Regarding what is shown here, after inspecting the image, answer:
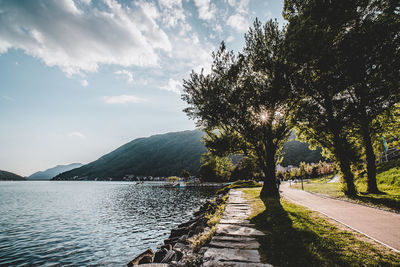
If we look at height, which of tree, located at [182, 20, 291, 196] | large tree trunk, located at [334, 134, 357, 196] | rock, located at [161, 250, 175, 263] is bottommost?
rock, located at [161, 250, 175, 263]

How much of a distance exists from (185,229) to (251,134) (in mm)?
11686

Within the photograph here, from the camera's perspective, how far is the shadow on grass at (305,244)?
203 inches

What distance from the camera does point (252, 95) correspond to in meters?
19.0

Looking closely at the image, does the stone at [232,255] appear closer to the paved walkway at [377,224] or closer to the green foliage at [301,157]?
the paved walkway at [377,224]

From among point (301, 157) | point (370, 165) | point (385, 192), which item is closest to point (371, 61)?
point (370, 165)

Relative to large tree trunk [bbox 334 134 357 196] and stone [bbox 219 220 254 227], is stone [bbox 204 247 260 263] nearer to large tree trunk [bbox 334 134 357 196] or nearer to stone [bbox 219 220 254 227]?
stone [bbox 219 220 254 227]

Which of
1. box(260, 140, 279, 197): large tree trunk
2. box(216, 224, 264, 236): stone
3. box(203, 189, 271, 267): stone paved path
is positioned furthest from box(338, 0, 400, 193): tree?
box(203, 189, 271, 267): stone paved path

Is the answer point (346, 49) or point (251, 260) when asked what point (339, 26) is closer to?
point (346, 49)

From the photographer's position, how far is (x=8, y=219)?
2352 centimetres

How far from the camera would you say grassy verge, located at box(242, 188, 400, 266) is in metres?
5.10

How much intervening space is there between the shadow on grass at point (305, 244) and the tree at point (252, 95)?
11787 mm

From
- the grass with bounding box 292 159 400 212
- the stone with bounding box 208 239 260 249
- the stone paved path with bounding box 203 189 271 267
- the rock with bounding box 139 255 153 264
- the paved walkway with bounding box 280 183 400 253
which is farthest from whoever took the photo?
the grass with bounding box 292 159 400 212

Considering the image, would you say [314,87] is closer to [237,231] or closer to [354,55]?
[354,55]

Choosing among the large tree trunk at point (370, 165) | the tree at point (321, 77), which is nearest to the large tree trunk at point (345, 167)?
the tree at point (321, 77)
